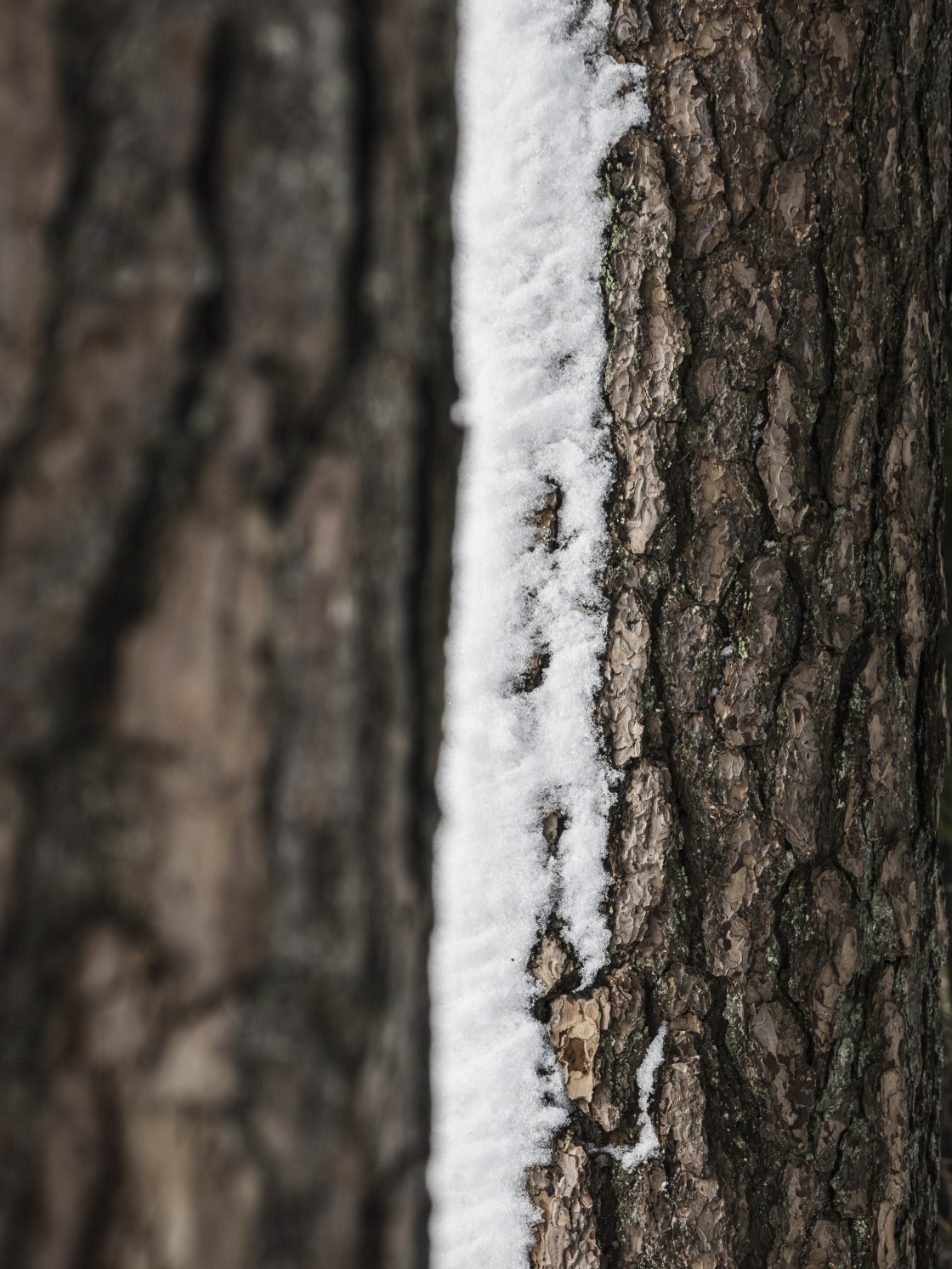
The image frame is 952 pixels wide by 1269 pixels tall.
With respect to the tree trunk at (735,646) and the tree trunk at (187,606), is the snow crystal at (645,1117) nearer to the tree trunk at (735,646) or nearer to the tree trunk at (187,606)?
the tree trunk at (735,646)

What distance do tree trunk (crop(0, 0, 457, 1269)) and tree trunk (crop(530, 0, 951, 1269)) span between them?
0.69m

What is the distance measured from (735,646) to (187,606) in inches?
32.0

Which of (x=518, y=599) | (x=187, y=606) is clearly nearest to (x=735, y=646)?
(x=518, y=599)

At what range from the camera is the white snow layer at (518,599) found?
111cm

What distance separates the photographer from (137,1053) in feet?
1.30

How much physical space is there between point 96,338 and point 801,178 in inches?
38.1

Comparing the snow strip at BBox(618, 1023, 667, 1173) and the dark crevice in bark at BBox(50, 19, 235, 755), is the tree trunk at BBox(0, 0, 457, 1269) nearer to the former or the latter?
the dark crevice in bark at BBox(50, 19, 235, 755)

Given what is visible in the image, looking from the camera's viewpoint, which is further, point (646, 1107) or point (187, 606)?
point (646, 1107)

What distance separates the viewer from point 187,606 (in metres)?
0.40

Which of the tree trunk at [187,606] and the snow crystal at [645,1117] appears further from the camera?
the snow crystal at [645,1117]

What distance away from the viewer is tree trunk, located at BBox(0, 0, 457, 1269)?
0.39m

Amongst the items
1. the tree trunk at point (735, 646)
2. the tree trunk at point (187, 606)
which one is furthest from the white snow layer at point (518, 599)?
the tree trunk at point (187, 606)

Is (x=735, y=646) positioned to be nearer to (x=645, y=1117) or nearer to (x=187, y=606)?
(x=645, y=1117)

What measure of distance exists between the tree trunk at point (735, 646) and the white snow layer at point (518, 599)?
33mm
